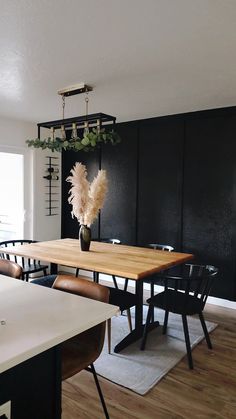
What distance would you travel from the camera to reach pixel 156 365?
2684 mm

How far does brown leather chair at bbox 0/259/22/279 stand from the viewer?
7.43 ft

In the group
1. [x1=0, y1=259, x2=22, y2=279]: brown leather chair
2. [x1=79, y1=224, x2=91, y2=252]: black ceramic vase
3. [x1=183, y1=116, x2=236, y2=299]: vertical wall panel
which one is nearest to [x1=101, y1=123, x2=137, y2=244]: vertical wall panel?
[x1=183, y1=116, x2=236, y2=299]: vertical wall panel

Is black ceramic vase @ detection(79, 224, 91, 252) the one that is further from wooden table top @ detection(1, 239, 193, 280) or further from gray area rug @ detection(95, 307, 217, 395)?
gray area rug @ detection(95, 307, 217, 395)

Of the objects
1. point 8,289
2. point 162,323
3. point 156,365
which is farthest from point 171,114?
point 8,289

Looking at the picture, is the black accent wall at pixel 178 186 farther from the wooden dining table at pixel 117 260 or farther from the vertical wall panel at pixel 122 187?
the wooden dining table at pixel 117 260

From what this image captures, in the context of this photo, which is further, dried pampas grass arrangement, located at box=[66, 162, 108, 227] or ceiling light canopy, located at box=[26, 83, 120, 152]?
dried pampas grass arrangement, located at box=[66, 162, 108, 227]

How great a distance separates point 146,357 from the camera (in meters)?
2.81

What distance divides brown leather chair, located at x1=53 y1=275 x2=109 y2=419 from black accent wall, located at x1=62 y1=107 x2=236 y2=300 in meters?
2.61

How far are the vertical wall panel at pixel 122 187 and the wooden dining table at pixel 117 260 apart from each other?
1167 mm

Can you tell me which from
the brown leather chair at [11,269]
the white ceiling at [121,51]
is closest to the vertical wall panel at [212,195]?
the white ceiling at [121,51]

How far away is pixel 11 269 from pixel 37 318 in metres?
1.03

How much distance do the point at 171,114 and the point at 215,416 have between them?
345cm

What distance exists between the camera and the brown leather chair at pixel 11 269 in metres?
2.26

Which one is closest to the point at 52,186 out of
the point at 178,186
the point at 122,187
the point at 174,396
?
the point at 122,187
